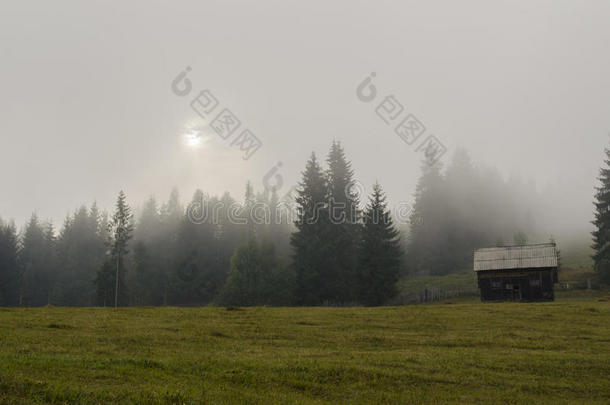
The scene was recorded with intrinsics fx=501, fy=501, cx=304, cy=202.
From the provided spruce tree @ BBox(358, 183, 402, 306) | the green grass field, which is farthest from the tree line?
the green grass field

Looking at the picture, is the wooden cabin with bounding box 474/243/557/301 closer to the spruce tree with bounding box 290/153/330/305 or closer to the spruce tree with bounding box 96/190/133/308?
the spruce tree with bounding box 290/153/330/305

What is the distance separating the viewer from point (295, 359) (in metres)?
19.9

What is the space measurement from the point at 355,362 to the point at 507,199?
116m

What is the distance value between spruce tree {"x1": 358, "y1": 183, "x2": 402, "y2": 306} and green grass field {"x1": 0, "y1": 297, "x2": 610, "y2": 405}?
25484mm

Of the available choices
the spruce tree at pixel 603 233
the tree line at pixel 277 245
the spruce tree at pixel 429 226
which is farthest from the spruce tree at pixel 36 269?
the spruce tree at pixel 603 233

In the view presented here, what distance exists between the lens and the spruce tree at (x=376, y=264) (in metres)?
60.3

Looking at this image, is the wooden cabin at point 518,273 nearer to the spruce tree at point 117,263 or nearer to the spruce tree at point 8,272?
the spruce tree at point 117,263

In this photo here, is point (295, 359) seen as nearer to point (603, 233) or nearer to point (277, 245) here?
point (603, 233)

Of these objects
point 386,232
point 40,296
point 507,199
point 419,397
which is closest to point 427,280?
point 386,232

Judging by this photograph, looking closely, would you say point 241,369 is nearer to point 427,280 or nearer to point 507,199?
point 427,280

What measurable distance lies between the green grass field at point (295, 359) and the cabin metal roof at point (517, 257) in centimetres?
2308

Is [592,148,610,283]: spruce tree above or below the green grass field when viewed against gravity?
above

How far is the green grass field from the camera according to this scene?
1447cm

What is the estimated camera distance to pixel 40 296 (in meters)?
114
